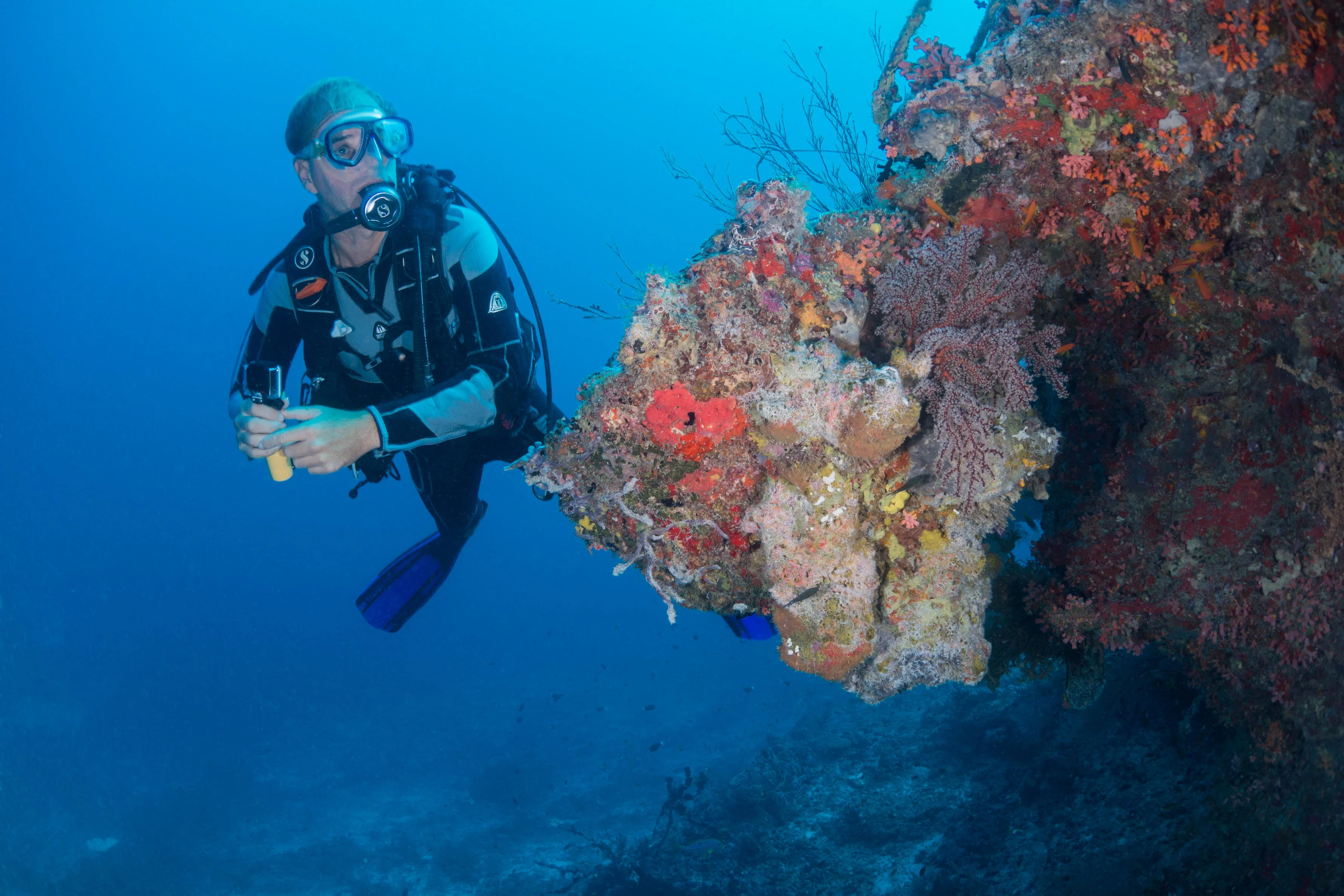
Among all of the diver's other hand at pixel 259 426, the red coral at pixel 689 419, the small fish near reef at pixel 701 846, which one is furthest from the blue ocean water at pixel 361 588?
the diver's other hand at pixel 259 426

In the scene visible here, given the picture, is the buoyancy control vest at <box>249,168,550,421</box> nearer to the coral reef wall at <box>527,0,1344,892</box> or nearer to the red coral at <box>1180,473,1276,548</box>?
the coral reef wall at <box>527,0,1344,892</box>

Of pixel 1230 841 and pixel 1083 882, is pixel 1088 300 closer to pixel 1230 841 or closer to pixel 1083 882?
pixel 1230 841

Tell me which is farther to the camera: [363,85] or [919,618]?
[363,85]

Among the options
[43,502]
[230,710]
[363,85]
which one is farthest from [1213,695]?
[43,502]

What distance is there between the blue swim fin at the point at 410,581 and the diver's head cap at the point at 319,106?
11.0 feet

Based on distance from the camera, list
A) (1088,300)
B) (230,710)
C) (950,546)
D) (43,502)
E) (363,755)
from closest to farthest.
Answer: (950,546) < (1088,300) < (363,755) < (230,710) < (43,502)

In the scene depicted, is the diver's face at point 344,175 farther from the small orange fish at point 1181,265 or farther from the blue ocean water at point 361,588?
the blue ocean water at point 361,588

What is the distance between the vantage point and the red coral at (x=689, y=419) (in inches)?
110

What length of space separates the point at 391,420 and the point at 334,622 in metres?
57.4

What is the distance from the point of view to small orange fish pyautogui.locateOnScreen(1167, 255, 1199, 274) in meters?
2.73

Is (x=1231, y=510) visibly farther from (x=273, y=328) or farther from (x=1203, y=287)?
(x=273, y=328)

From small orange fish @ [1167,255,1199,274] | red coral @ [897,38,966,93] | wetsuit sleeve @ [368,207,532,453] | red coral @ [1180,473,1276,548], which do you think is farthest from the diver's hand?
red coral @ [1180,473,1276,548]

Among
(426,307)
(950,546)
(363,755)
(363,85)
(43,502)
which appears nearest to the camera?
(950,546)

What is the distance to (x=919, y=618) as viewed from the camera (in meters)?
3.05
